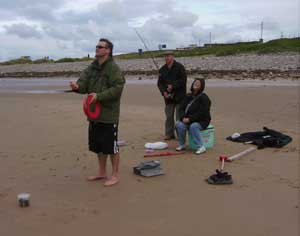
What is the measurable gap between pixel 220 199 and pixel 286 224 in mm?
876

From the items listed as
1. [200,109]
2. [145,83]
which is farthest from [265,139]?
[145,83]

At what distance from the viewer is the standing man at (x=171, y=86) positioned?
8.61 m

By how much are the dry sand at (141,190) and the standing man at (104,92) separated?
0.51 metres

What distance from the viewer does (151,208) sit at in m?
4.99

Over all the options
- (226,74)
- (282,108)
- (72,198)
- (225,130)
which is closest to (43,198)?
(72,198)

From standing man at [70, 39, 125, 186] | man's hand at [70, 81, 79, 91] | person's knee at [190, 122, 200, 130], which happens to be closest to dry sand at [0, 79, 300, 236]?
person's knee at [190, 122, 200, 130]

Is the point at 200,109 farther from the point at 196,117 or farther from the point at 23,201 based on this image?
the point at 23,201

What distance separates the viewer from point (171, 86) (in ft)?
28.2

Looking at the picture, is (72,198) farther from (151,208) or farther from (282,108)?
(282,108)

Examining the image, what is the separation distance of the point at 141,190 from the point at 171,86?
3.33 meters

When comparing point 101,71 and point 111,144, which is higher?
point 101,71

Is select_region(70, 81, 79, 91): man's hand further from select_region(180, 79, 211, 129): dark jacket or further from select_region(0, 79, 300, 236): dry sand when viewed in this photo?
select_region(180, 79, 211, 129): dark jacket

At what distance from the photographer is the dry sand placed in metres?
4.54

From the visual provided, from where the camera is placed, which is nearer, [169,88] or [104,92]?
[104,92]
